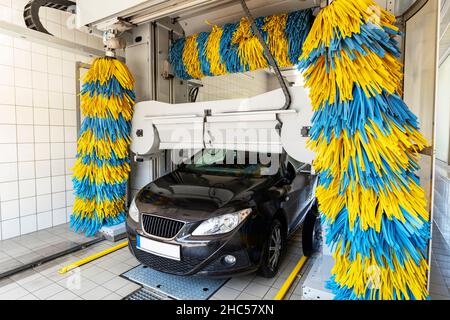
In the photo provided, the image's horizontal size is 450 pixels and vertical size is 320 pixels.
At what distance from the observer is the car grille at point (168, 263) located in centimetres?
207

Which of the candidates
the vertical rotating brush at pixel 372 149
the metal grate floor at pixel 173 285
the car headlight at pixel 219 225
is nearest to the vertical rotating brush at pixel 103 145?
the metal grate floor at pixel 173 285

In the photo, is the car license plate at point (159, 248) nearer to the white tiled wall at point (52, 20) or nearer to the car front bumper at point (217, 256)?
the car front bumper at point (217, 256)

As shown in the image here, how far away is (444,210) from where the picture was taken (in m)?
3.38

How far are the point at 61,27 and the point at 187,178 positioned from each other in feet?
9.80

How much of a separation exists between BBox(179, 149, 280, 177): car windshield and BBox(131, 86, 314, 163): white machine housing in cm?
34

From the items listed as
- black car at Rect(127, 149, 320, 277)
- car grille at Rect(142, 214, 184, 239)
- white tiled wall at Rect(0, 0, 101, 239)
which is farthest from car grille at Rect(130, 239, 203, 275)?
white tiled wall at Rect(0, 0, 101, 239)

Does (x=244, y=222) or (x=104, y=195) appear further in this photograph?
(x=104, y=195)

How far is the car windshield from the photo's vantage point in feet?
9.41

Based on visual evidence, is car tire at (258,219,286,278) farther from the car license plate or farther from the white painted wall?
the white painted wall

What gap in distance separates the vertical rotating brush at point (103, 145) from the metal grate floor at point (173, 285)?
44.7 inches

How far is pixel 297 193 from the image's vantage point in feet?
9.66

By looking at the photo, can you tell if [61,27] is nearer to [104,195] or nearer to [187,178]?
[104,195]

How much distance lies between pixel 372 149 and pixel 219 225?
1.19 meters
